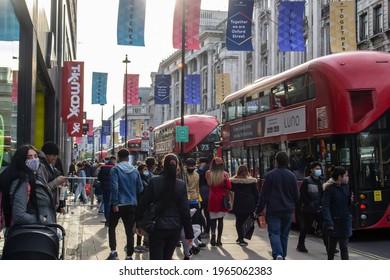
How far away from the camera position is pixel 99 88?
3478cm

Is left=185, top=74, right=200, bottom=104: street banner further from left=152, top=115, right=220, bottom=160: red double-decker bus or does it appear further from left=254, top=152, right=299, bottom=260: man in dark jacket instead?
left=254, top=152, right=299, bottom=260: man in dark jacket

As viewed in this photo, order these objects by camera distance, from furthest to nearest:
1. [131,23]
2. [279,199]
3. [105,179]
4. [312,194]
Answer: [131,23] → [105,179] → [312,194] → [279,199]

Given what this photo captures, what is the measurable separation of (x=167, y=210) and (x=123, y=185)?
10.5 feet

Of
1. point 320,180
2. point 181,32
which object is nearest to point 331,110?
point 320,180

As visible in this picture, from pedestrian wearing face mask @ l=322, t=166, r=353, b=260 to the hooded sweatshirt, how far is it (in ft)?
10.1

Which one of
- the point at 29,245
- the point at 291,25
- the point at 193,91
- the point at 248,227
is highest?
the point at 193,91

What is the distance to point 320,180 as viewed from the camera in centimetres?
1098

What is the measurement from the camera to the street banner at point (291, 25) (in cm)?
2114

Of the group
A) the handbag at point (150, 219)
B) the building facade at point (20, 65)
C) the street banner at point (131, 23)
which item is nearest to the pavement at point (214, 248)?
the building facade at point (20, 65)

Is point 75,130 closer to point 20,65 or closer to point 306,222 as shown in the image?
point 20,65

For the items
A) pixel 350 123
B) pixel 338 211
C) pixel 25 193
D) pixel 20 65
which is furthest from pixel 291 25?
pixel 25 193

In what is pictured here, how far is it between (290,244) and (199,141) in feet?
55.8

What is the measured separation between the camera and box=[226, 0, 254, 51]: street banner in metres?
21.0
